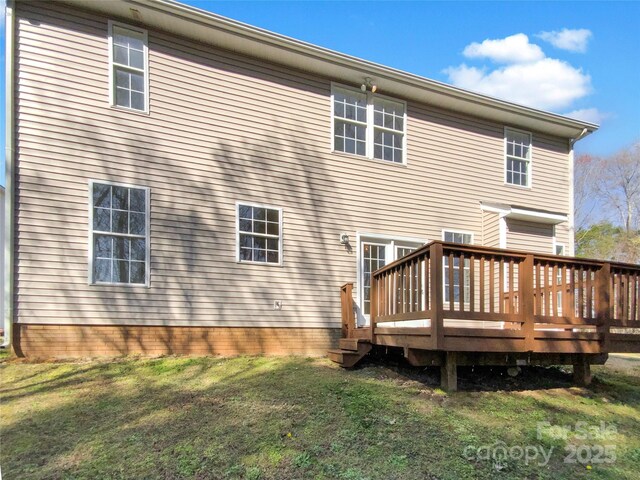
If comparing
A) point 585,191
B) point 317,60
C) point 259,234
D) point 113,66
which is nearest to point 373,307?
point 259,234

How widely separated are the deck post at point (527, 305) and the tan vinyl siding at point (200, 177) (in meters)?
3.68

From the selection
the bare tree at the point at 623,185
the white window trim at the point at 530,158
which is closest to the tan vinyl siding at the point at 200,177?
the white window trim at the point at 530,158

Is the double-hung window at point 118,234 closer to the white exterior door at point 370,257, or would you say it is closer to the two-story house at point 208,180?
the two-story house at point 208,180

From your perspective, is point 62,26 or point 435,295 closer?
point 435,295

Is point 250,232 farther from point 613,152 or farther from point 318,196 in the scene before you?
point 613,152

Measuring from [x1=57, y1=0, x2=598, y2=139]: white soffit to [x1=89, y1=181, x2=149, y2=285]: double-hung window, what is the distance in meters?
2.79

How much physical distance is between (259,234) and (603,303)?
17.3 feet

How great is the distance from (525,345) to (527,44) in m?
10.8

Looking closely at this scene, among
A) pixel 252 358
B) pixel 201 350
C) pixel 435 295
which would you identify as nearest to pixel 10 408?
pixel 201 350

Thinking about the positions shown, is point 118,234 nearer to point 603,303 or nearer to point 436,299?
point 436,299

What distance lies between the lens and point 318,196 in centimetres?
800

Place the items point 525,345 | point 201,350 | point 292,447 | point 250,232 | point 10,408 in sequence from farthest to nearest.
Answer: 1. point 250,232
2. point 201,350
3. point 525,345
4. point 10,408
5. point 292,447

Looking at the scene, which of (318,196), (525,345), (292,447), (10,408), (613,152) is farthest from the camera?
(613,152)

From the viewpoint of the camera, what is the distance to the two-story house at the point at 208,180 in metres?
6.18
